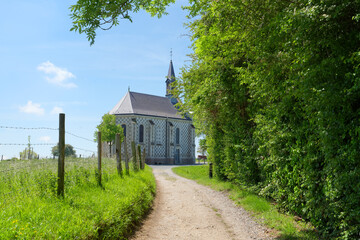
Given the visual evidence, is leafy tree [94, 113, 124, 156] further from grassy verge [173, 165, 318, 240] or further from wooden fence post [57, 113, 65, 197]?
wooden fence post [57, 113, 65, 197]

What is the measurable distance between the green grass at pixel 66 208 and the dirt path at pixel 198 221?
0.52 meters

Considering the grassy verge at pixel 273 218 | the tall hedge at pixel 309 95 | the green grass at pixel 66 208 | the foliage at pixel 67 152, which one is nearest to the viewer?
the green grass at pixel 66 208

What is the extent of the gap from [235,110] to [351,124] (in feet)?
22.2

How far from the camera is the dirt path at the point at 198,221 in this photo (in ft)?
20.5

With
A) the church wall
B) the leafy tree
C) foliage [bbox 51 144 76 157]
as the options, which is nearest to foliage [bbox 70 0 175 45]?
foliage [bbox 51 144 76 157]

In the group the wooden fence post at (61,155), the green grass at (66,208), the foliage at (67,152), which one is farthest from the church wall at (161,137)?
the wooden fence post at (61,155)

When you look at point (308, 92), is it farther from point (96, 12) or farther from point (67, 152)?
point (67, 152)

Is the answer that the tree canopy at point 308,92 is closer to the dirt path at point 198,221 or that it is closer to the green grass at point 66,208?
the dirt path at point 198,221

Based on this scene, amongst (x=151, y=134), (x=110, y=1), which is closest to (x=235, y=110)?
(x=110, y=1)

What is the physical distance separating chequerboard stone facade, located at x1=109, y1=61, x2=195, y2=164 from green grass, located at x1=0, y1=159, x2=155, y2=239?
38.4m

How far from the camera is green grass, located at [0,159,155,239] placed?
4086 mm

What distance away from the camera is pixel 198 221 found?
745cm

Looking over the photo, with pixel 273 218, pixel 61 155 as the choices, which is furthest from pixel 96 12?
pixel 273 218

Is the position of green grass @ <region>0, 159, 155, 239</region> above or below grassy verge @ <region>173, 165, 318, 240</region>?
above
